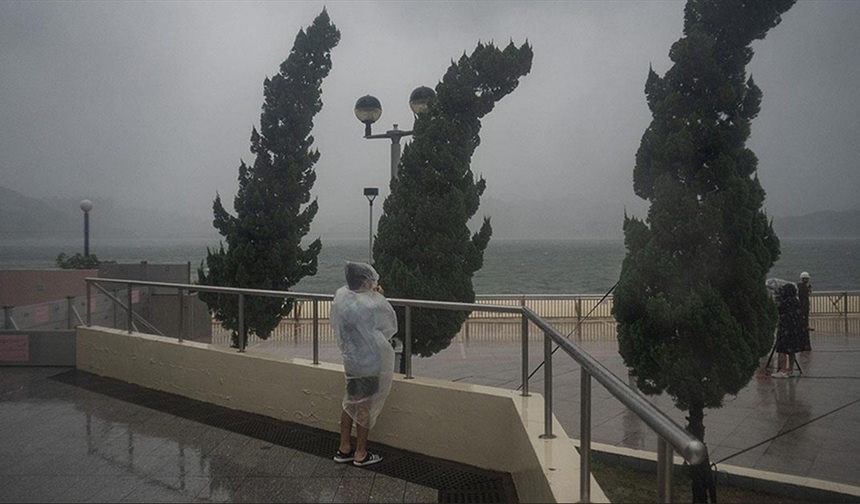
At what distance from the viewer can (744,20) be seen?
21.1 ft

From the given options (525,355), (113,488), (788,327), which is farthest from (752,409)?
(113,488)

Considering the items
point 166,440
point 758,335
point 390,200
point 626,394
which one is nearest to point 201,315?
point 390,200

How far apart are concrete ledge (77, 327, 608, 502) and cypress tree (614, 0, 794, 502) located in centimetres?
230

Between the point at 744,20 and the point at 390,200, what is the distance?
5004 mm

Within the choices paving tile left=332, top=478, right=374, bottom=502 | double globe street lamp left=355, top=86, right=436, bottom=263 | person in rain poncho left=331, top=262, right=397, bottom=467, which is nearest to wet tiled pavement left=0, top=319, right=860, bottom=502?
paving tile left=332, top=478, right=374, bottom=502

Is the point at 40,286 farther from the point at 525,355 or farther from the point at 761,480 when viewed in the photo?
the point at 761,480

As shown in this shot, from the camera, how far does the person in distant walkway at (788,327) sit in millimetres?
11469

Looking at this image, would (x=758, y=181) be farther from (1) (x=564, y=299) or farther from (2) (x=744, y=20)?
(1) (x=564, y=299)

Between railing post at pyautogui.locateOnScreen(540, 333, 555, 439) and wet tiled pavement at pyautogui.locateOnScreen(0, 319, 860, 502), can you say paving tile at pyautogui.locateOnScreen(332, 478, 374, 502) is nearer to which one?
wet tiled pavement at pyautogui.locateOnScreen(0, 319, 860, 502)

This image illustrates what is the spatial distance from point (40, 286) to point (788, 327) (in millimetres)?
20089

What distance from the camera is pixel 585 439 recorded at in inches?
116

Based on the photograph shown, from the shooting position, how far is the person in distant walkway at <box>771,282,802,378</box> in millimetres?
11469

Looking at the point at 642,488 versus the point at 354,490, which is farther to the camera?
the point at 642,488

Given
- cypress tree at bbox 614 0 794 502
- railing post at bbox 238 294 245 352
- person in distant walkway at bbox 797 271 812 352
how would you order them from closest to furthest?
cypress tree at bbox 614 0 794 502
railing post at bbox 238 294 245 352
person in distant walkway at bbox 797 271 812 352
